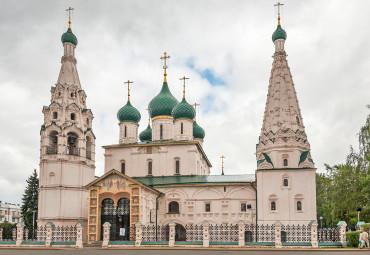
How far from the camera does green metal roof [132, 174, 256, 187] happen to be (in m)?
32.8

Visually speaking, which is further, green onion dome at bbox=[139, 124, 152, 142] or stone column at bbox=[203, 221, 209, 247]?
green onion dome at bbox=[139, 124, 152, 142]

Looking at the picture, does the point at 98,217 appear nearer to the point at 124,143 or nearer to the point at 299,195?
the point at 124,143

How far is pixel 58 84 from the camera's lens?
106 ft

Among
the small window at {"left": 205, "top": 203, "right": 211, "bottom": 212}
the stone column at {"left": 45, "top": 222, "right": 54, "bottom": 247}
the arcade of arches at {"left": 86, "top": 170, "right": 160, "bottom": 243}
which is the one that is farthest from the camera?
the small window at {"left": 205, "top": 203, "right": 211, "bottom": 212}

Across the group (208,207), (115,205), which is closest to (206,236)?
(115,205)

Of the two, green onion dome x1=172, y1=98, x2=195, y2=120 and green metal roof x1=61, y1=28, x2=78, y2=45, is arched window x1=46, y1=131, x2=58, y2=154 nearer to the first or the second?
green metal roof x1=61, y1=28, x2=78, y2=45

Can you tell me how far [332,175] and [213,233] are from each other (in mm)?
16439

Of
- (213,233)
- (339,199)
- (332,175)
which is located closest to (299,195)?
(339,199)

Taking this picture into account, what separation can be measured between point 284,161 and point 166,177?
33.0 feet

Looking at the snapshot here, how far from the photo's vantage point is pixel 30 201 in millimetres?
42375

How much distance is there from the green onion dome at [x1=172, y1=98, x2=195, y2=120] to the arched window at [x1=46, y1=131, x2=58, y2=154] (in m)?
10.3

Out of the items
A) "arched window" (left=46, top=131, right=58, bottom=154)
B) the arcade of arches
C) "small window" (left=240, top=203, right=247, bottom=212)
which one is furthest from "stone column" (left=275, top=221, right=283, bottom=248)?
"arched window" (left=46, top=131, right=58, bottom=154)

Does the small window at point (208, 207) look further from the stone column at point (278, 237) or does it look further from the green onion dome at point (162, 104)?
the green onion dome at point (162, 104)

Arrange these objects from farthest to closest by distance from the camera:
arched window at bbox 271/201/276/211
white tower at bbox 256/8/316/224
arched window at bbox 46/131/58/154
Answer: arched window at bbox 46/131/58/154
arched window at bbox 271/201/276/211
white tower at bbox 256/8/316/224
